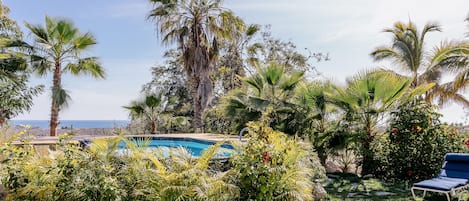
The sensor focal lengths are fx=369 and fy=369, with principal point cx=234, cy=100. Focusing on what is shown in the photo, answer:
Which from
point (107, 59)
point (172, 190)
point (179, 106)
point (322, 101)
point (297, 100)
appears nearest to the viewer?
point (172, 190)

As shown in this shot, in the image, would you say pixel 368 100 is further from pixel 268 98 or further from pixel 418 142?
pixel 268 98

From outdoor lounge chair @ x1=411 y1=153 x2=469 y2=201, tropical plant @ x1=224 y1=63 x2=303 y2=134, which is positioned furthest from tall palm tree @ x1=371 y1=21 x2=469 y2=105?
outdoor lounge chair @ x1=411 y1=153 x2=469 y2=201

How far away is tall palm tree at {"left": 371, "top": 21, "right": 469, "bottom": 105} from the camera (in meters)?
11.1

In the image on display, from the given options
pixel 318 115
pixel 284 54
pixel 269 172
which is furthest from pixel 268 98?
pixel 284 54

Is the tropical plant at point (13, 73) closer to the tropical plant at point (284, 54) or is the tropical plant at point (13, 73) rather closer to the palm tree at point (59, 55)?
the palm tree at point (59, 55)

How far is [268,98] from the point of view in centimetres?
986

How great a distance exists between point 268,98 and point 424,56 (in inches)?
245

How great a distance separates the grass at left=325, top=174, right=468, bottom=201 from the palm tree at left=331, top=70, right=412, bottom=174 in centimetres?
90

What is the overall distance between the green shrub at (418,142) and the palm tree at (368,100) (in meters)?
0.39

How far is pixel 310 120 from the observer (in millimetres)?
9156

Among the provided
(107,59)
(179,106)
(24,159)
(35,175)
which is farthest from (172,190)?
(179,106)

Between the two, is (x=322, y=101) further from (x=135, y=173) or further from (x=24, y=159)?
(x=24, y=159)

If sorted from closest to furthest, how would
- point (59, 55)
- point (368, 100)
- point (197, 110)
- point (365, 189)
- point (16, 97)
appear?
1. point (365, 189)
2. point (368, 100)
3. point (59, 55)
4. point (16, 97)
5. point (197, 110)

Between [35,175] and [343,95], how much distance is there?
636 cm
